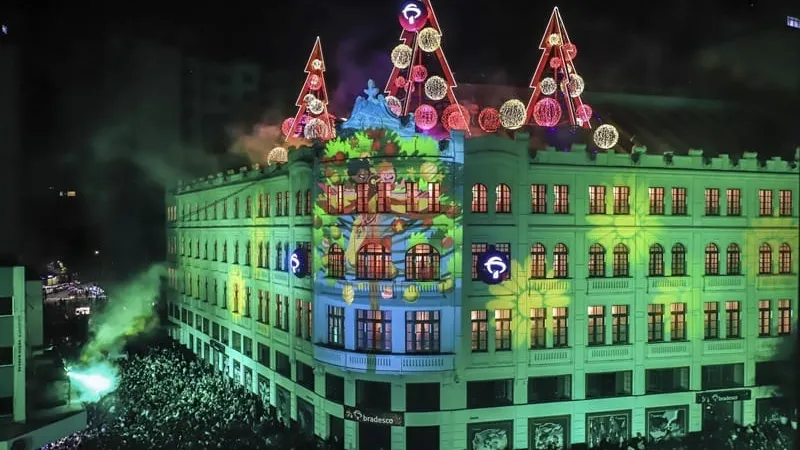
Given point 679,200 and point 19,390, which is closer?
point 19,390

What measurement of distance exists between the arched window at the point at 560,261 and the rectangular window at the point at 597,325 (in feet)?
7.16

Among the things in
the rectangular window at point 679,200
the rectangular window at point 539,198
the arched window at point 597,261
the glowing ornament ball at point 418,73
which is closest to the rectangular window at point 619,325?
the arched window at point 597,261

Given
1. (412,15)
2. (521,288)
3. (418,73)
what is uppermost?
(412,15)

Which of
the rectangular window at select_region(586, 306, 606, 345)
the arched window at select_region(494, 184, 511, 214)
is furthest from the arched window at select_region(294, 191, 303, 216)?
the rectangular window at select_region(586, 306, 606, 345)

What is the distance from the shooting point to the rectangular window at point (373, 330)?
94.6ft

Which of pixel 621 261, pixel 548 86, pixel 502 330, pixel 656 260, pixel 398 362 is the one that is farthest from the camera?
pixel 548 86

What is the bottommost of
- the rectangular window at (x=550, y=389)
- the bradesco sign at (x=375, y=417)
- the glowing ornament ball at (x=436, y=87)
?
the bradesco sign at (x=375, y=417)

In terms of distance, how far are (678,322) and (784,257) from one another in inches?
263

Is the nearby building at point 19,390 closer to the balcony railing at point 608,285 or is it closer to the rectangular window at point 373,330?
the rectangular window at point 373,330

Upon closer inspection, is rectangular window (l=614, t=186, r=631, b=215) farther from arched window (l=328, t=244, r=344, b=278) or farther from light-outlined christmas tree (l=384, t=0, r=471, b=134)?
arched window (l=328, t=244, r=344, b=278)

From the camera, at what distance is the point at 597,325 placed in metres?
31.6

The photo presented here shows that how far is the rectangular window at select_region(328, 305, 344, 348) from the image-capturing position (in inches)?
1184

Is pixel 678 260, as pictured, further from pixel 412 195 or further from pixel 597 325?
pixel 412 195

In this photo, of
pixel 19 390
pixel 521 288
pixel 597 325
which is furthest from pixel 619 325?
pixel 19 390
